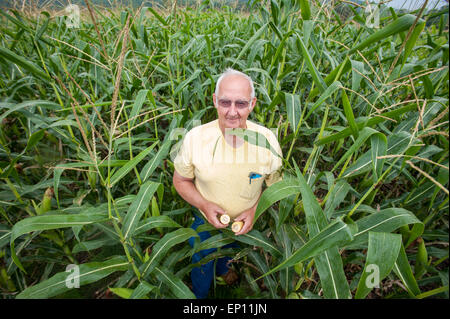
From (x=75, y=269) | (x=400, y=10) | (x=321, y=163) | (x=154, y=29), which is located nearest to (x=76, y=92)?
(x=75, y=269)

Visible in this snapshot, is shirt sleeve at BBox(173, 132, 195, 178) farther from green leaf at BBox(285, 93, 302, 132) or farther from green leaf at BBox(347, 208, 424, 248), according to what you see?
green leaf at BBox(347, 208, 424, 248)

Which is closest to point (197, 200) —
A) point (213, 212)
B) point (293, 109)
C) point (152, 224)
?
point (213, 212)

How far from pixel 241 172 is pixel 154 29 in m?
2.45

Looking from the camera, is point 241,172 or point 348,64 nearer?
point 348,64

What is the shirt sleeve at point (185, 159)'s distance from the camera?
118 centimetres

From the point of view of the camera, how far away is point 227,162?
1146 millimetres

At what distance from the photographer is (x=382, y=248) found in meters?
0.59

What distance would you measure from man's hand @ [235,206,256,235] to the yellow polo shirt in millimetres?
67

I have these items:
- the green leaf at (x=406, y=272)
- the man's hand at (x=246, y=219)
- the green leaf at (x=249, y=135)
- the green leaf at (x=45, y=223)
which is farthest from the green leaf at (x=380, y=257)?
A: the green leaf at (x=45, y=223)

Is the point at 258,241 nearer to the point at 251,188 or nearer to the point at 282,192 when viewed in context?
the point at 251,188

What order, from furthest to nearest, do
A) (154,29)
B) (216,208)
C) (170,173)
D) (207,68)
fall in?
(154,29) → (207,68) → (170,173) → (216,208)

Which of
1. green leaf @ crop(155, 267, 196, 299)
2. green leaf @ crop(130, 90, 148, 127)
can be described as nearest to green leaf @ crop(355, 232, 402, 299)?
green leaf @ crop(155, 267, 196, 299)

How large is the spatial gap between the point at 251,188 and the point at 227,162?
0.70ft
